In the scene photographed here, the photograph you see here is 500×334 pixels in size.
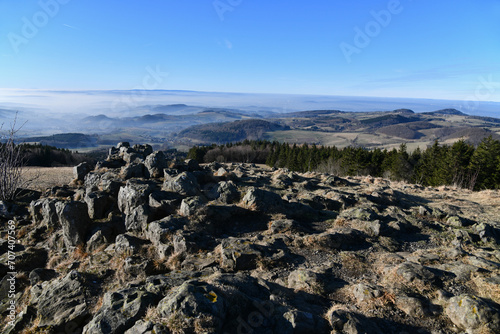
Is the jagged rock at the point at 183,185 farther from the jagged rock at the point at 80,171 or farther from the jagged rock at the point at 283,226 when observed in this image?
the jagged rock at the point at 80,171

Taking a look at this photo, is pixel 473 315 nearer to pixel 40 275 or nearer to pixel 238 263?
pixel 238 263

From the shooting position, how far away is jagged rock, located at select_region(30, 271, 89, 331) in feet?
32.5

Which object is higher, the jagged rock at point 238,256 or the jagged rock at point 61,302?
the jagged rock at point 238,256

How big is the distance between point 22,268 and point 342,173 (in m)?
84.4

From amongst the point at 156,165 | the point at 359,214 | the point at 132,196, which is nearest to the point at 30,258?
the point at 132,196

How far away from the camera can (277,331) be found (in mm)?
8242

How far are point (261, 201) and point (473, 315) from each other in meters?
13.7

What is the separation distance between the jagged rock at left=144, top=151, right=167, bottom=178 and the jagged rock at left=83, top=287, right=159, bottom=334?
57.1 feet

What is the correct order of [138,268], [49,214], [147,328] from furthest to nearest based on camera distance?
[49,214]
[138,268]
[147,328]

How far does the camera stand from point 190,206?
18.1 metres

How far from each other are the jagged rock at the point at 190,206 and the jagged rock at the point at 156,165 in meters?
8.51

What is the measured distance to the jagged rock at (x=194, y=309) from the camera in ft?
24.9

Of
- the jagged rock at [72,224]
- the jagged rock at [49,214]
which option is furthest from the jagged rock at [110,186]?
the jagged rock at [72,224]

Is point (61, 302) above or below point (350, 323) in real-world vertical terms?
below
